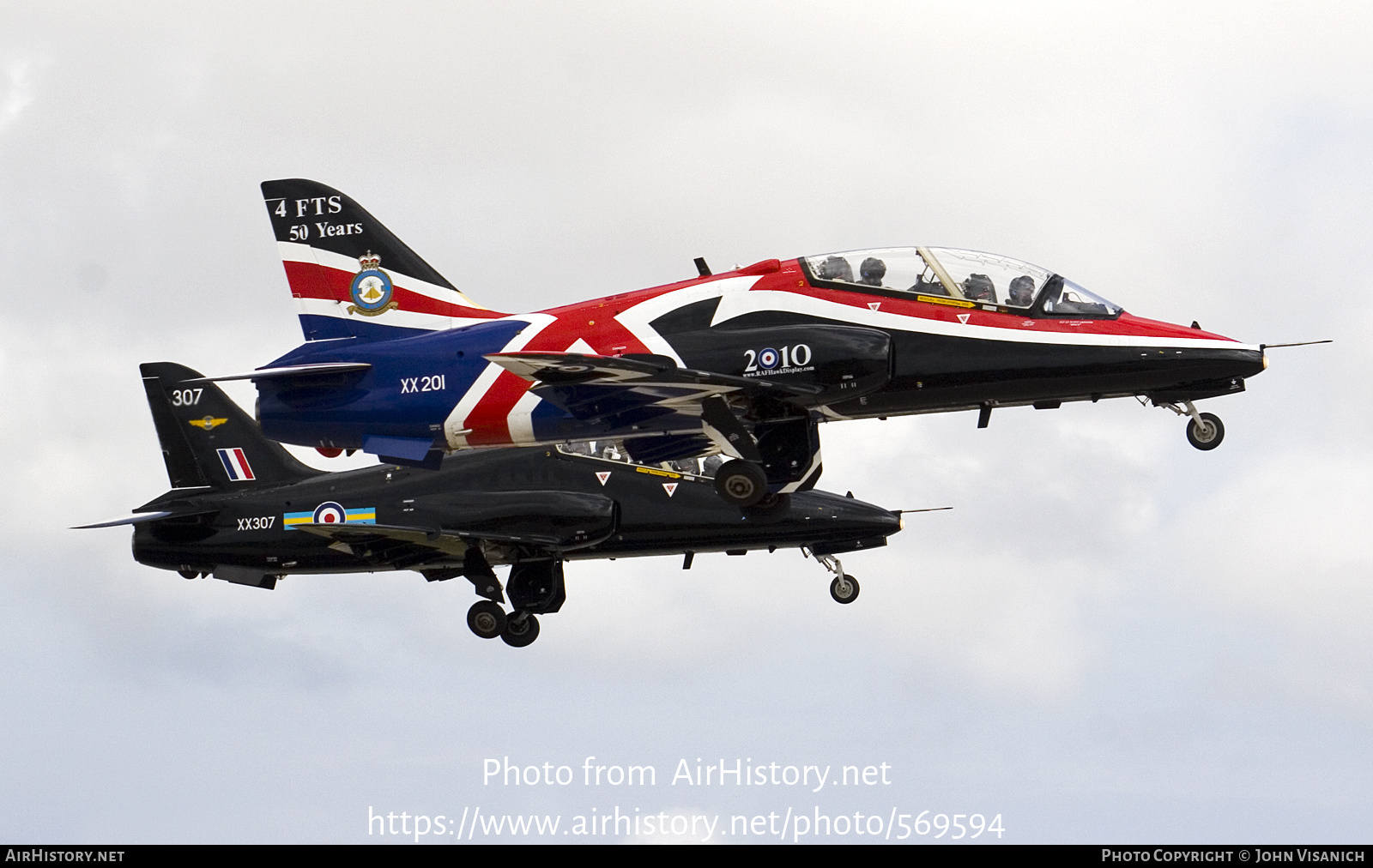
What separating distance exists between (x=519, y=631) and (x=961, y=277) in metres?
14.5

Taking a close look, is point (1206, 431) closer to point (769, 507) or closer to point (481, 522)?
point (769, 507)

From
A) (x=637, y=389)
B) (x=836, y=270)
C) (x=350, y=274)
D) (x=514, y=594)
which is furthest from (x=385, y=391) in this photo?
(x=514, y=594)

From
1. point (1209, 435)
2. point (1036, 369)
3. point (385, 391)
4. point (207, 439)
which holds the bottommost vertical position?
point (207, 439)

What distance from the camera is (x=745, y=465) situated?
94.5 ft

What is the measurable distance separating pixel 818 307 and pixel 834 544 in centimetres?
1175

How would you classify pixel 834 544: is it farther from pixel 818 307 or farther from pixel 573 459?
pixel 818 307

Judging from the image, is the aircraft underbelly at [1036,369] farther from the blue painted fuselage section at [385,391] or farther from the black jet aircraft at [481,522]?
the black jet aircraft at [481,522]

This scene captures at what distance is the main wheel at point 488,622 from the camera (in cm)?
3897

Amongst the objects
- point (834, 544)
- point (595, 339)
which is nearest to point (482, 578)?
point (834, 544)

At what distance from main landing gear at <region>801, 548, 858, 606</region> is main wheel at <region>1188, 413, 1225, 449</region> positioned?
45.8 ft

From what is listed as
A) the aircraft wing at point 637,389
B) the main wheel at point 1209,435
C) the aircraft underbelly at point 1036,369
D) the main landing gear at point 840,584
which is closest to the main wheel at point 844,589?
the main landing gear at point 840,584

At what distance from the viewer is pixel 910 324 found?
91.6 feet

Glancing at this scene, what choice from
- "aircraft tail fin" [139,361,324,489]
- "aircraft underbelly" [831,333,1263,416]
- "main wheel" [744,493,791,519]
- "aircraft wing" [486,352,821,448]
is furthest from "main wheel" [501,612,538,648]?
"aircraft underbelly" [831,333,1263,416]

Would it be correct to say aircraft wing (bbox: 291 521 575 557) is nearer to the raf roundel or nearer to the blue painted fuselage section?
the raf roundel
